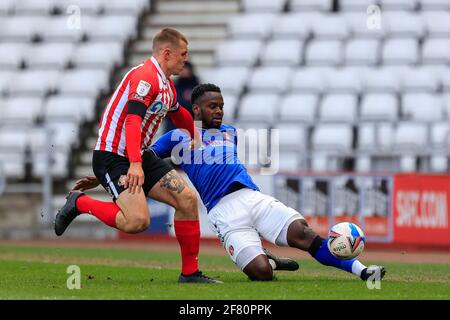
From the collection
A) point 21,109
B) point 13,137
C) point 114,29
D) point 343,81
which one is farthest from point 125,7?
point 343,81

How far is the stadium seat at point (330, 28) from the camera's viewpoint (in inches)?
891

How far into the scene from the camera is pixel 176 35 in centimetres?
1036

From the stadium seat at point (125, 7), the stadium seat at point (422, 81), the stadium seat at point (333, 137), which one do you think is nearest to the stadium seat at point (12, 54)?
the stadium seat at point (125, 7)

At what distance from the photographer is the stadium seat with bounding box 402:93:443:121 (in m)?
19.7

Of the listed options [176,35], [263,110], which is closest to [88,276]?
[176,35]

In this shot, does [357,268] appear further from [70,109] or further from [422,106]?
[70,109]

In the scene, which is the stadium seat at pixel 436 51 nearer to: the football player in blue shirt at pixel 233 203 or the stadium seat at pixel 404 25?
the stadium seat at pixel 404 25

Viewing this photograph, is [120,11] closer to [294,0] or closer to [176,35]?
[294,0]

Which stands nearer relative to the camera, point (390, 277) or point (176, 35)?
point (176, 35)

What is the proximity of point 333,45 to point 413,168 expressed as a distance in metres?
4.55

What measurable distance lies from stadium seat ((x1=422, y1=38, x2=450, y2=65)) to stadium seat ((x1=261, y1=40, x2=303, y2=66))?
8.25ft

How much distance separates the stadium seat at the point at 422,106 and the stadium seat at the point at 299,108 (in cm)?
170

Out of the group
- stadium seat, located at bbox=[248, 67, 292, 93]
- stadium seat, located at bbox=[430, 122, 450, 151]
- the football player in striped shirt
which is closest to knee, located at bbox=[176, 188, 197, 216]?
the football player in striped shirt
